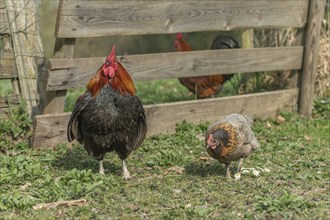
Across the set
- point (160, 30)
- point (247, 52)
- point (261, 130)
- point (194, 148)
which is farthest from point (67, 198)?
point (247, 52)

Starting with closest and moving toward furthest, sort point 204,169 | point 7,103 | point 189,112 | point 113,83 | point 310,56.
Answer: point 113,83
point 204,169
point 7,103
point 189,112
point 310,56

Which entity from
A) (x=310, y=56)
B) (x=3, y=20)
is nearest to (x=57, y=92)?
(x=3, y=20)

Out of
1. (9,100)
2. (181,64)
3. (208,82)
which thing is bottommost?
(208,82)

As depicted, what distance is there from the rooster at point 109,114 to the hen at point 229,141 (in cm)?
79

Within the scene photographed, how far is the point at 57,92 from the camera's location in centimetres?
697

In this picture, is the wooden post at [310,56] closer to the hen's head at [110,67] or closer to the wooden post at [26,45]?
the wooden post at [26,45]

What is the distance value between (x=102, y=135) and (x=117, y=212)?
116 cm

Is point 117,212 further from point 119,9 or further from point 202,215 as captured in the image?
point 119,9

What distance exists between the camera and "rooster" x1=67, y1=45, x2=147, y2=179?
18.8 ft

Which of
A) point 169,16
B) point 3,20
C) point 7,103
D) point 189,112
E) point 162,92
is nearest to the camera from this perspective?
point 3,20

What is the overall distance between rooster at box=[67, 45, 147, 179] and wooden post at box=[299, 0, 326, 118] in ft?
13.3

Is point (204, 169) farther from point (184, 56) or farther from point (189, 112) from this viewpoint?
point (184, 56)

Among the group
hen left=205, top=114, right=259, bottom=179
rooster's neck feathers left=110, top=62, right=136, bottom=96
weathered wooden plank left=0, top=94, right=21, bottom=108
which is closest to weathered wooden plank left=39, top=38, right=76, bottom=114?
weathered wooden plank left=0, top=94, right=21, bottom=108

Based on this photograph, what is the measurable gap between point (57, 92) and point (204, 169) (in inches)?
79.6
